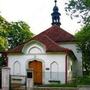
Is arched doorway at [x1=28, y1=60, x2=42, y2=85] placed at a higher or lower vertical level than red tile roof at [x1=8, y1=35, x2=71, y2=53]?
lower

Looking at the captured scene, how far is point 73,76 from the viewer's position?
150 feet

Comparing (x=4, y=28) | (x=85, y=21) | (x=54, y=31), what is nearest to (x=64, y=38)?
(x=54, y=31)

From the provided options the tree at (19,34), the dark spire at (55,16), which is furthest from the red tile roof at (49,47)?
the tree at (19,34)

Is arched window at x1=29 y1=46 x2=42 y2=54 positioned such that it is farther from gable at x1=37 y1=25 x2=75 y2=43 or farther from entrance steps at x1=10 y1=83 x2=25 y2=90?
gable at x1=37 y1=25 x2=75 y2=43

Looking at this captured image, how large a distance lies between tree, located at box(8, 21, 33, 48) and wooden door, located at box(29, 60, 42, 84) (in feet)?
84.0

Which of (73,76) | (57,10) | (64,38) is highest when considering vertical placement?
(57,10)

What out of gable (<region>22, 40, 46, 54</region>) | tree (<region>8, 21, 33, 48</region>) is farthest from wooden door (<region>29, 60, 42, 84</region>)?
tree (<region>8, 21, 33, 48</region>)

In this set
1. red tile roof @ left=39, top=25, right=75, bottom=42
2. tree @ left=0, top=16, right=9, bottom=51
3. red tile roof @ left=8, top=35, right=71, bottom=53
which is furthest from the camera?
red tile roof @ left=39, top=25, right=75, bottom=42

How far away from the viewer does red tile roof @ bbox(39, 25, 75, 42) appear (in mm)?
46781

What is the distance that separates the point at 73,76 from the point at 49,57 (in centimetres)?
749

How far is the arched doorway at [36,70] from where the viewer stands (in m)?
38.7

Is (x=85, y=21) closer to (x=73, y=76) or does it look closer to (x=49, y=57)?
(x=49, y=57)

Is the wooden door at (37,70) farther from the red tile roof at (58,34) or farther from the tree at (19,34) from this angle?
the tree at (19,34)

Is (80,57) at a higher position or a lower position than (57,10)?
lower
